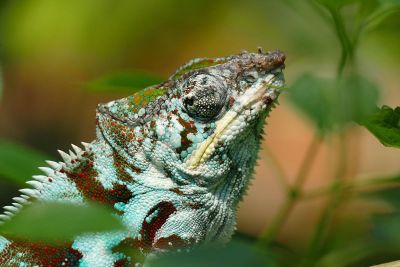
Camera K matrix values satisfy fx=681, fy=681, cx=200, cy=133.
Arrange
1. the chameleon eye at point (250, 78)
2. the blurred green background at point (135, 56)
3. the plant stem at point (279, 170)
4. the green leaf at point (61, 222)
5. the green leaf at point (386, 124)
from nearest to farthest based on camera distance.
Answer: the green leaf at point (61, 222), the green leaf at point (386, 124), the chameleon eye at point (250, 78), the plant stem at point (279, 170), the blurred green background at point (135, 56)

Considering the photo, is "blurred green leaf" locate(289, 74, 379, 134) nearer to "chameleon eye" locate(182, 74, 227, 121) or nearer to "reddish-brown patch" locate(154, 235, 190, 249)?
"chameleon eye" locate(182, 74, 227, 121)

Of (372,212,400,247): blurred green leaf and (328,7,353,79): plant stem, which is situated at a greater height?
(328,7,353,79): plant stem

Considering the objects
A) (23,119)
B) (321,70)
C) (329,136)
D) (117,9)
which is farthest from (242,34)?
(329,136)

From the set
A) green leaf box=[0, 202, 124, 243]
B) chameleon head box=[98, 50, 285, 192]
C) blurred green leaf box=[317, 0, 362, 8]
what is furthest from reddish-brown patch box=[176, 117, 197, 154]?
green leaf box=[0, 202, 124, 243]

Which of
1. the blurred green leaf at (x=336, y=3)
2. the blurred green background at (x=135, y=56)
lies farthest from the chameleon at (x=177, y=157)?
the blurred green background at (x=135, y=56)

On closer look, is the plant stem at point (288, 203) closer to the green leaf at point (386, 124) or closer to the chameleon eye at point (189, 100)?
the chameleon eye at point (189, 100)

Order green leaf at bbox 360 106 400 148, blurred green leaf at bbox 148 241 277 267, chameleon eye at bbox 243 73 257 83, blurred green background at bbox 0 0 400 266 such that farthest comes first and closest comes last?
blurred green background at bbox 0 0 400 266, chameleon eye at bbox 243 73 257 83, green leaf at bbox 360 106 400 148, blurred green leaf at bbox 148 241 277 267

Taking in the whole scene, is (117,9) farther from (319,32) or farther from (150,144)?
(150,144)

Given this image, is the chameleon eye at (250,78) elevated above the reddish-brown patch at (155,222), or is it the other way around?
the chameleon eye at (250,78)
